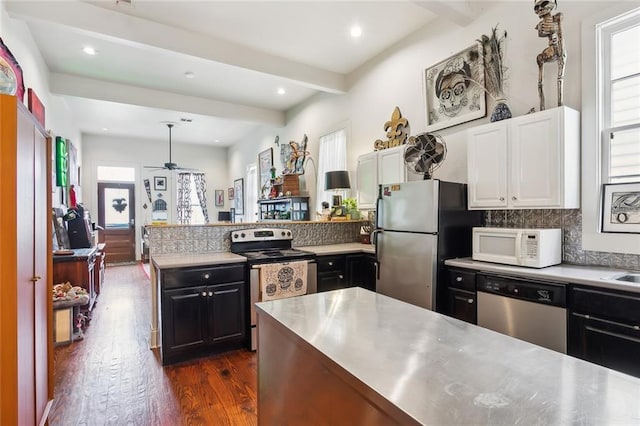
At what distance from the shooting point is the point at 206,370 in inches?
111

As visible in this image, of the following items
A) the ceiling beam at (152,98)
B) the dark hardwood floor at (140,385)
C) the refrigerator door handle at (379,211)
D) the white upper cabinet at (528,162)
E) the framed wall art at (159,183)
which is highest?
the ceiling beam at (152,98)

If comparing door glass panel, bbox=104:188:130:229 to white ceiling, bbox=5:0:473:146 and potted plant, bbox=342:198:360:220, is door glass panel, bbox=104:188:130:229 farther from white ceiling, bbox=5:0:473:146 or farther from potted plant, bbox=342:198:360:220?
potted plant, bbox=342:198:360:220

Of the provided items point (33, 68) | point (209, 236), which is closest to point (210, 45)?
point (33, 68)

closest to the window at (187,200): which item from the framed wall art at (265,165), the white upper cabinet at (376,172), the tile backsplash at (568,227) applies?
the framed wall art at (265,165)

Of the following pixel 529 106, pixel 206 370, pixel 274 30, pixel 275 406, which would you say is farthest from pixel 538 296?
pixel 274 30

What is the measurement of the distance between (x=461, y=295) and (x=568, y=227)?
3.18 feet

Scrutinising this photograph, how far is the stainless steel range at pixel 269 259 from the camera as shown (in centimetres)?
313

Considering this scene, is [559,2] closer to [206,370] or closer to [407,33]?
[407,33]

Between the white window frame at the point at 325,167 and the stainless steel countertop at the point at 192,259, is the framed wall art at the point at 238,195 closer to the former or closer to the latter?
the white window frame at the point at 325,167

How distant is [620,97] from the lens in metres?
2.33

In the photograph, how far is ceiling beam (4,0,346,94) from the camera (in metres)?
3.06

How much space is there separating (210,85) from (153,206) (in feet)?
16.1

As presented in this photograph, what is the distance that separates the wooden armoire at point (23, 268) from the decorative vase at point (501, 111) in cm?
314

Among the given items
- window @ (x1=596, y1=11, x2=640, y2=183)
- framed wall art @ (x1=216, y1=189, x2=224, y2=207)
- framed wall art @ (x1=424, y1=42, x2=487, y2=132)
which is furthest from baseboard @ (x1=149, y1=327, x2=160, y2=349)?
framed wall art @ (x1=216, y1=189, x2=224, y2=207)
